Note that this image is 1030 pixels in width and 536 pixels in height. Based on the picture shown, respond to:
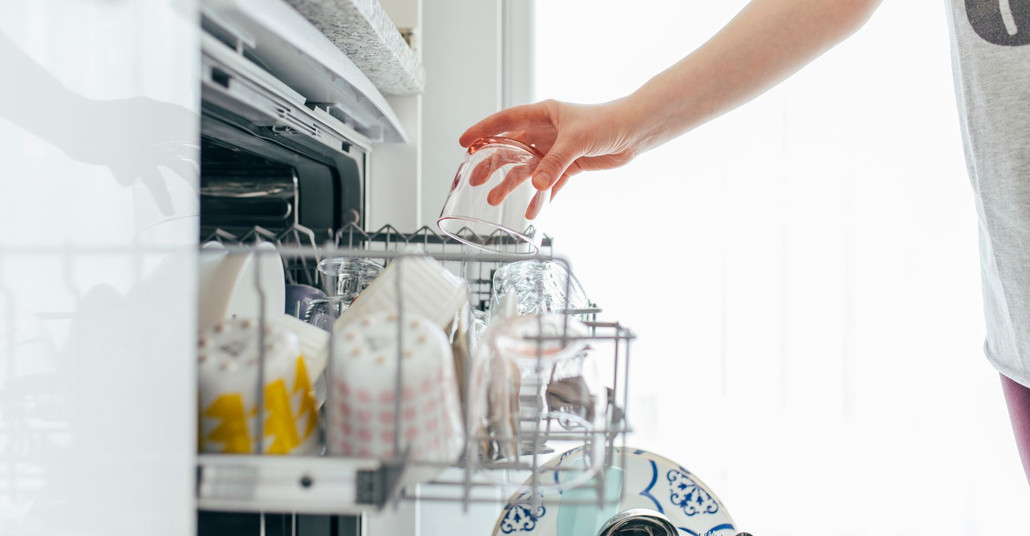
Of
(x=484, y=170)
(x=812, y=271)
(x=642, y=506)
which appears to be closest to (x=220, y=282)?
(x=484, y=170)

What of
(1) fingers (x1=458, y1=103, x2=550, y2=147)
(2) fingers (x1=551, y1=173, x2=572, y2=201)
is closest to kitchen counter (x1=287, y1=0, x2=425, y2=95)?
(1) fingers (x1=458, y1=103, x2=550, y2=147)

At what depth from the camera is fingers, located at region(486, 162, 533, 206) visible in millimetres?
644

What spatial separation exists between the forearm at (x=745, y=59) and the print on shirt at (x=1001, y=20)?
138 mm

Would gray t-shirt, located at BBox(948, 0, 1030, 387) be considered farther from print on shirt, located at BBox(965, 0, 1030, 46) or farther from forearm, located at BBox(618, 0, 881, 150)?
forearm, located at BBox(618, 0, 881, 150)

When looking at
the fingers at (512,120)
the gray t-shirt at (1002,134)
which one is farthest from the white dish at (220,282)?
the gray t-shirt at (1002,134)

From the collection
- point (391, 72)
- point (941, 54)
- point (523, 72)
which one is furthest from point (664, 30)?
point (391, 72)

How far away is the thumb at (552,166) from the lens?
62 cm

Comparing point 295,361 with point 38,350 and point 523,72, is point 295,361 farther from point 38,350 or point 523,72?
point 523,72

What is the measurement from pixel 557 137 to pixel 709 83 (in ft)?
0.58

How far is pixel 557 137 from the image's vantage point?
2.29 feet

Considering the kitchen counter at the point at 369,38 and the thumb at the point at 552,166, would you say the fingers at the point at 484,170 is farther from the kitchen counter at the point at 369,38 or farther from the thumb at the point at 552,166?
the kitchen counter at the point at 369,38

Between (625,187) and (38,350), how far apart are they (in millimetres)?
1274

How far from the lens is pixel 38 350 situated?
0.85 feet

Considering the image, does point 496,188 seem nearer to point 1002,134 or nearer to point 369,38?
point 369,38
